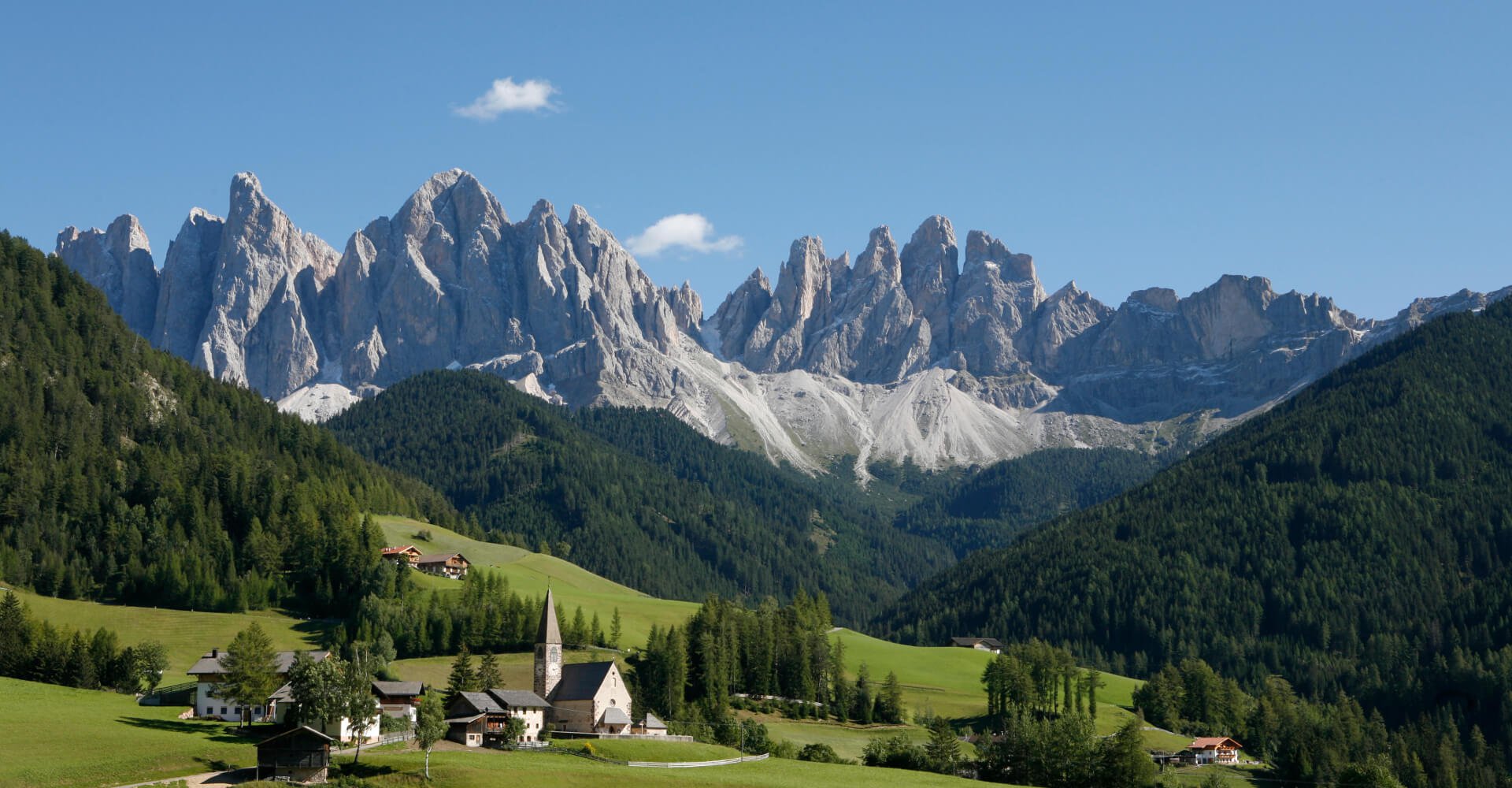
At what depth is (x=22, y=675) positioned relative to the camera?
113 meters

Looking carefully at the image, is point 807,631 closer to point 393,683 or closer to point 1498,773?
point 393,683

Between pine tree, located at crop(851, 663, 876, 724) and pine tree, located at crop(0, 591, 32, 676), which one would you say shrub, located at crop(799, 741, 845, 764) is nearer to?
pine tree, located at crop(851, 663, 876, 724)

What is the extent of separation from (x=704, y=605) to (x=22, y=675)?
67312mm

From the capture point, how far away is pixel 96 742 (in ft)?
284

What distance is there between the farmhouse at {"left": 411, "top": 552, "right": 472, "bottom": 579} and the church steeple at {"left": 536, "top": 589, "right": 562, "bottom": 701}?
72.3 m

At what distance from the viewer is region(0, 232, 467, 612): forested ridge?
155875 millimetres

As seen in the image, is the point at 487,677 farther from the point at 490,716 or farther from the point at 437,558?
the point at 437,558

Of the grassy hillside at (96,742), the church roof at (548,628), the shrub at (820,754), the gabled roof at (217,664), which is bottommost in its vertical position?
the shrub at (820,754)

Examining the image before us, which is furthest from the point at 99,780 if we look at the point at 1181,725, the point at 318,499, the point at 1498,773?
the point at 1498,773

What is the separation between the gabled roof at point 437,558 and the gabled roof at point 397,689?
8177 centimetres

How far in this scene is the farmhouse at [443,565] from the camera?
7372 inches

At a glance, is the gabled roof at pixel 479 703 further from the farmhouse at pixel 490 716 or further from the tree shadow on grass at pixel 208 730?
the tree shadow on grass at pixel 208 730

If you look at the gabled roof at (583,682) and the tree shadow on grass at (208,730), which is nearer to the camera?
the tree shadow on grass at (208,730)

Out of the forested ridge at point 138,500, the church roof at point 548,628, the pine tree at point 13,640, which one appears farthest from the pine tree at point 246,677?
the forested ridge at point 138,500
